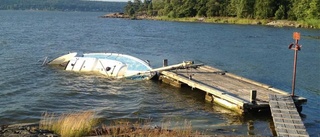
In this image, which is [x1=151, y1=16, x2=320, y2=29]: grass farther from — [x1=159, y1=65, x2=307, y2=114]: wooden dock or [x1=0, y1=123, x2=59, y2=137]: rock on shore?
[x1=0, y1=123, x2=59, y2=137]: rock on shore

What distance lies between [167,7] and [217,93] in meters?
128

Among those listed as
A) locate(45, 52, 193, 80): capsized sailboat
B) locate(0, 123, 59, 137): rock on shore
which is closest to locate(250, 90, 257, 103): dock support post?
locate(45, 52, 193, 80): capsized sailboat

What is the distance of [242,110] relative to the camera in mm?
17406

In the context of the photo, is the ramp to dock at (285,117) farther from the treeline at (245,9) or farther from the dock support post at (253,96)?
the treeline at (245,9)

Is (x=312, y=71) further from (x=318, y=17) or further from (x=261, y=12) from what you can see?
(x=261, y=12)

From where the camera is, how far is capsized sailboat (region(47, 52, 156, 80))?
25.7m

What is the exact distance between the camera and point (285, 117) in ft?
49.1

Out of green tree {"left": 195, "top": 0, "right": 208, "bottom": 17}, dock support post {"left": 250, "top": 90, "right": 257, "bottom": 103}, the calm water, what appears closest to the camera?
the calm water

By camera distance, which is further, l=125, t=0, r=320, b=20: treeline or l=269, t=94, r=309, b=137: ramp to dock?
l=125, t=0, r=320, b=20: treeline

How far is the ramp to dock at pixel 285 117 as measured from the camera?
13336mm

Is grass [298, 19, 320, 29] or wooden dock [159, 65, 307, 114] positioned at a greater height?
wooden dock [159, 65, 307, 114]

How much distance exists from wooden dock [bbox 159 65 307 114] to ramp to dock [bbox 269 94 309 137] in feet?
1.91

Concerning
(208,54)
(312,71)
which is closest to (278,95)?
(312,71)

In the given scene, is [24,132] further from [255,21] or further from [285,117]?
[255,21]
